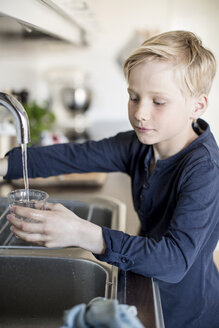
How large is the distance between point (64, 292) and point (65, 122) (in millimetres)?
2056

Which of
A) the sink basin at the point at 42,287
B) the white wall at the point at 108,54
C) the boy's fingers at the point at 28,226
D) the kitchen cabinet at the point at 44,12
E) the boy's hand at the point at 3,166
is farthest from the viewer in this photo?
the white wall at the point at 108,54

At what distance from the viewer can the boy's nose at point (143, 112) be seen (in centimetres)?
80

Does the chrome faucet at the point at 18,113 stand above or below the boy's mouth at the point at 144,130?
above

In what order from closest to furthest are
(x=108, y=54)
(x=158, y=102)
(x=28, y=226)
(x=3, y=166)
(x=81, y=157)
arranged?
(x=28, y=226) < (x=158, y=102) < (x=3, y=166) < (x=81, y=157) < (x=108, y=54)

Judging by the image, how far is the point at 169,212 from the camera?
88 cm

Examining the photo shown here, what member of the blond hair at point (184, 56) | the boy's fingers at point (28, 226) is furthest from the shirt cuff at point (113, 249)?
the blond hair at point (184, 56)

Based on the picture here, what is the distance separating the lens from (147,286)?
0.74m

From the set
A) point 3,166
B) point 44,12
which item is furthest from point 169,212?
point 44,12

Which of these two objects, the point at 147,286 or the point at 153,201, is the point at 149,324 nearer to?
the point at 147,286

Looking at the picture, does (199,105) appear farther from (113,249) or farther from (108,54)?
(108,54)

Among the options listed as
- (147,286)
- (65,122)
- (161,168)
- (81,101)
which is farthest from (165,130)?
(65,122)

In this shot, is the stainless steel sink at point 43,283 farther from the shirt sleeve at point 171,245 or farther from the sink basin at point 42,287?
the shirt sleeve at point 171,245

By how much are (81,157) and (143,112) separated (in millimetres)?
347

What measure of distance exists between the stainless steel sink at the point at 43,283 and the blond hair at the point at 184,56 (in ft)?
1.45
